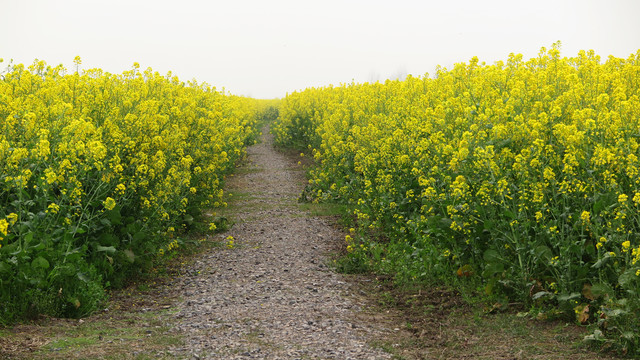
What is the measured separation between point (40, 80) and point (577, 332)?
7.91 metres

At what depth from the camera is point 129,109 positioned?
332 inches

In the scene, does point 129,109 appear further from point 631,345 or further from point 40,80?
point 631,345

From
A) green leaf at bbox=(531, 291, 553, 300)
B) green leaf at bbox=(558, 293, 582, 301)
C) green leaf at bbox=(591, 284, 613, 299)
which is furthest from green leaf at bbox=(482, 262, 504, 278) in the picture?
green leaf at bbox=(591, 284, 613, 299)

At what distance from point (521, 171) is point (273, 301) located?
320cm

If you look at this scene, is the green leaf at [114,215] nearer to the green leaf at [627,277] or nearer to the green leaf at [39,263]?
the green leaf at [39,263]

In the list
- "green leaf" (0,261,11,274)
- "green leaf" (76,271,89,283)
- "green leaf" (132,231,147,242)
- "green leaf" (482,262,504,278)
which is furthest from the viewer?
"green leaf" (132,231,147,242)

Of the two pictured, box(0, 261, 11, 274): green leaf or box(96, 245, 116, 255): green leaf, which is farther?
box(96, 245, 116, 255): green leaf

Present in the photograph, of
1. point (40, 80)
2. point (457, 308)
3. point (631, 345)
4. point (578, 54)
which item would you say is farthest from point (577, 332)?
point (40, 80)

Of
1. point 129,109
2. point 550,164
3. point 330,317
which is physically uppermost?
point 129,109

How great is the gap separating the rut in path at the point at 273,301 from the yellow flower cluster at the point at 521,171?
1263mm

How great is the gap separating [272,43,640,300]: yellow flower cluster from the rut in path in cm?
126

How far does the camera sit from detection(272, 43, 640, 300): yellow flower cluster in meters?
5.48

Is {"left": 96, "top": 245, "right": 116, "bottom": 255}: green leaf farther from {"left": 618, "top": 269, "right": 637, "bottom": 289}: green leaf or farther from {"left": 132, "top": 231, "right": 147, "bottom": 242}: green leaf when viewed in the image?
{"left": 618, "top": 269, "right": 637, "bottom": 289}: green leaf

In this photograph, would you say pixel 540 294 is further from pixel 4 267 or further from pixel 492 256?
pixel 4 267
